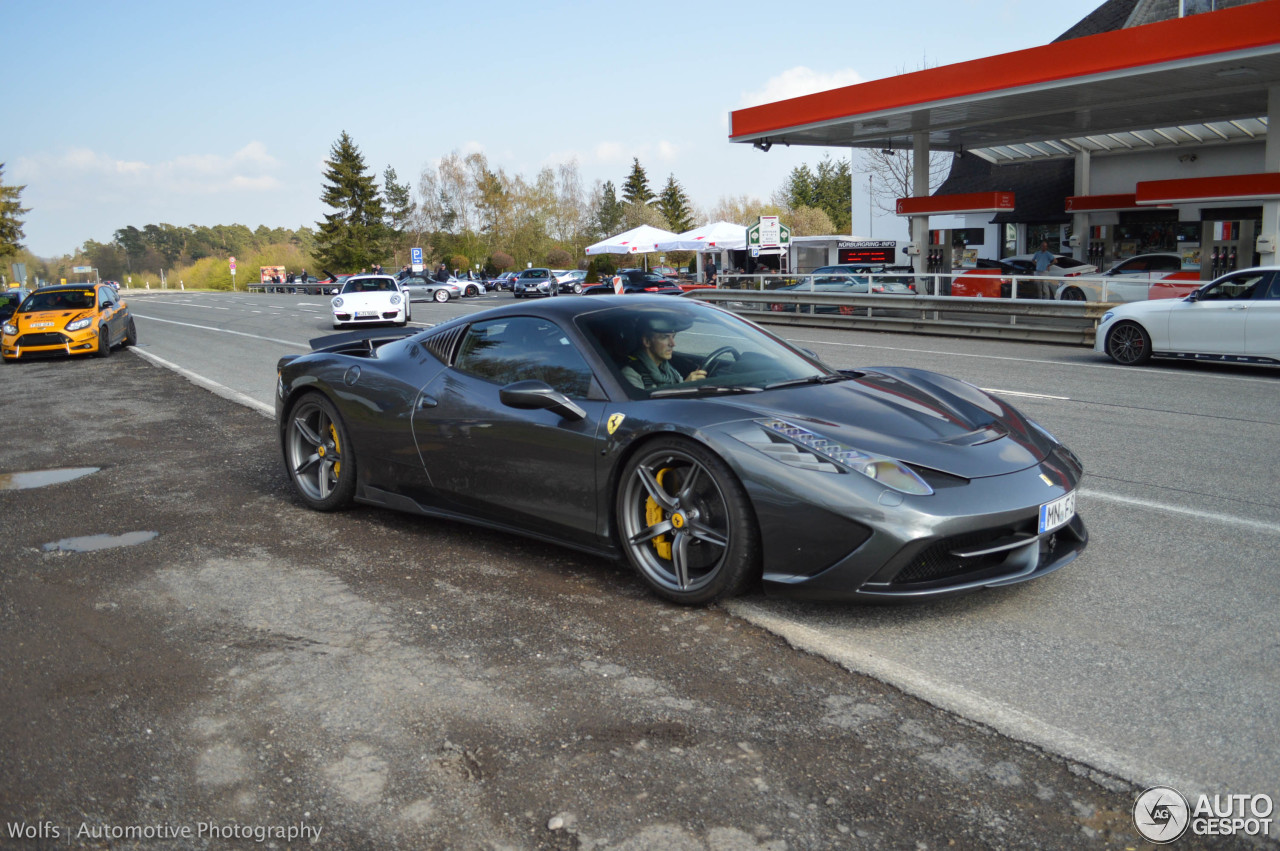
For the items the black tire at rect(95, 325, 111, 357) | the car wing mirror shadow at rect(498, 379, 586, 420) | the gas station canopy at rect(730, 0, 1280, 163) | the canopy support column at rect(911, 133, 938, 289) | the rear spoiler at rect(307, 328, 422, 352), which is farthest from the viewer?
the canopy support column at rect(911, 133, 938, 289)

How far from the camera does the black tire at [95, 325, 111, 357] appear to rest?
1908 cm

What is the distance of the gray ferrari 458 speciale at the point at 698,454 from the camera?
3.64m

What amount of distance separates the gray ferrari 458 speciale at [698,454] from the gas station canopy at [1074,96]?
52.9 feet

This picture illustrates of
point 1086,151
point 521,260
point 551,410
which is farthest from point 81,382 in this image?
point 521,260

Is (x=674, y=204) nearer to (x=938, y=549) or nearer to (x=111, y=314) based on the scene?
(x=111, y=314)

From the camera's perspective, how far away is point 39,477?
7344 mm

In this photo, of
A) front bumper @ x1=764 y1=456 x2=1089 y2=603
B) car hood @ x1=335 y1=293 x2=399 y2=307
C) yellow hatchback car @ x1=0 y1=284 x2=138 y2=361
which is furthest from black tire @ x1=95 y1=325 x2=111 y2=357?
front bumper @ x1=764 y1=456 x2=1089 y2=603

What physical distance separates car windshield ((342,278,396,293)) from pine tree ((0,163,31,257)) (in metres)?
54.9

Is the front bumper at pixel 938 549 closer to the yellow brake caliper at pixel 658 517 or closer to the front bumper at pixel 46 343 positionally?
the yellow brake caliper at pixel 658 517

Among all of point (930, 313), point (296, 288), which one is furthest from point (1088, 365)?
point (296, 288)

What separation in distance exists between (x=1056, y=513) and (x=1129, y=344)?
10.8 m

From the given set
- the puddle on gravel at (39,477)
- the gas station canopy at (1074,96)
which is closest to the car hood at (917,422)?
the puddle on gravel at (39,477)

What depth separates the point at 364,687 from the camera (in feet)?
11.2

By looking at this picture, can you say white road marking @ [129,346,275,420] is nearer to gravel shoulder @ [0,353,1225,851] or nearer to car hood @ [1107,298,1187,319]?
gravel shoulder @ [0,353,1225,851]
